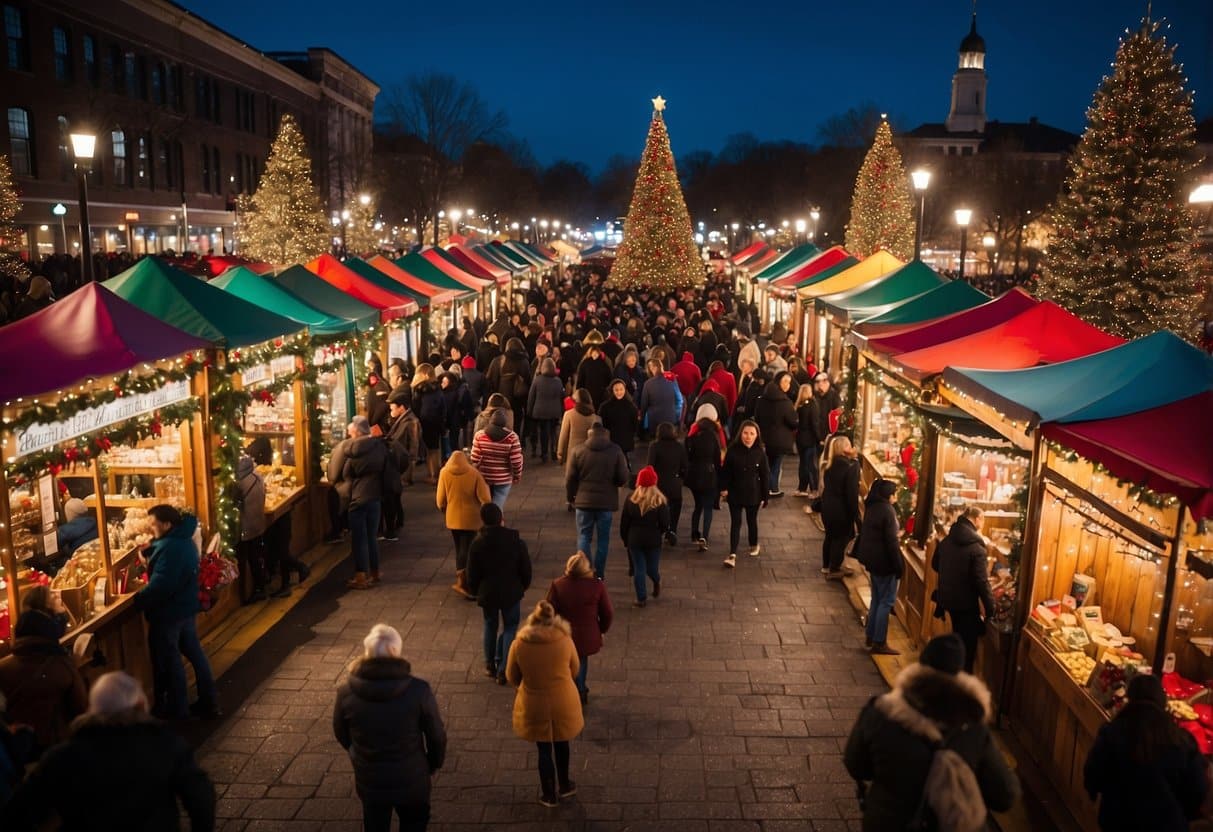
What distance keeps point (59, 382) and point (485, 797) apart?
3.78m

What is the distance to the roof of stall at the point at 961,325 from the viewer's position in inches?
404

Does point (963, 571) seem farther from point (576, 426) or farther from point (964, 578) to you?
point (576, 426)

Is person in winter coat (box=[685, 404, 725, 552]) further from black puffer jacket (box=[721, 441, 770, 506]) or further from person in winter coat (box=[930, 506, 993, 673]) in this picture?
person in winter coat (box=[930, 506, 993, 673])

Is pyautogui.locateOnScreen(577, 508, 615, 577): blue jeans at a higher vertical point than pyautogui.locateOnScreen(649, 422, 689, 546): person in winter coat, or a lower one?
lower

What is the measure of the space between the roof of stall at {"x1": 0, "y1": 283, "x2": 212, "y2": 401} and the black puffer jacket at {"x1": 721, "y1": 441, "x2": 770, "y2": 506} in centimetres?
506

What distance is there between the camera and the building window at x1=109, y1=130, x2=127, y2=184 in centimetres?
3994

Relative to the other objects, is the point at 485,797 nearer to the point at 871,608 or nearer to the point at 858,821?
the point at 858,821

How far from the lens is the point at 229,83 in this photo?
168ft

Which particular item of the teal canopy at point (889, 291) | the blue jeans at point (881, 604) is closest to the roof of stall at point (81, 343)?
the blue jeans at point (881, 604)

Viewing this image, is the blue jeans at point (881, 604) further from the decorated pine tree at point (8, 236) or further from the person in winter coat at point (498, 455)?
the decorated pine tree at point (8, 236)

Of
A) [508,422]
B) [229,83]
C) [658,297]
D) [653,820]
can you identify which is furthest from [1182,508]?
[229,83]

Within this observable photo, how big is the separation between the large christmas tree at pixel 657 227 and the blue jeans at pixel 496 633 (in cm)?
2444

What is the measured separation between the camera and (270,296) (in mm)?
11883

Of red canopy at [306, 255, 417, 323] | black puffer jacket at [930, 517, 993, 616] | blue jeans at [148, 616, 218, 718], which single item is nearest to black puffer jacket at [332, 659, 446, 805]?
blue jeans at [148, 616, 218, 718]
